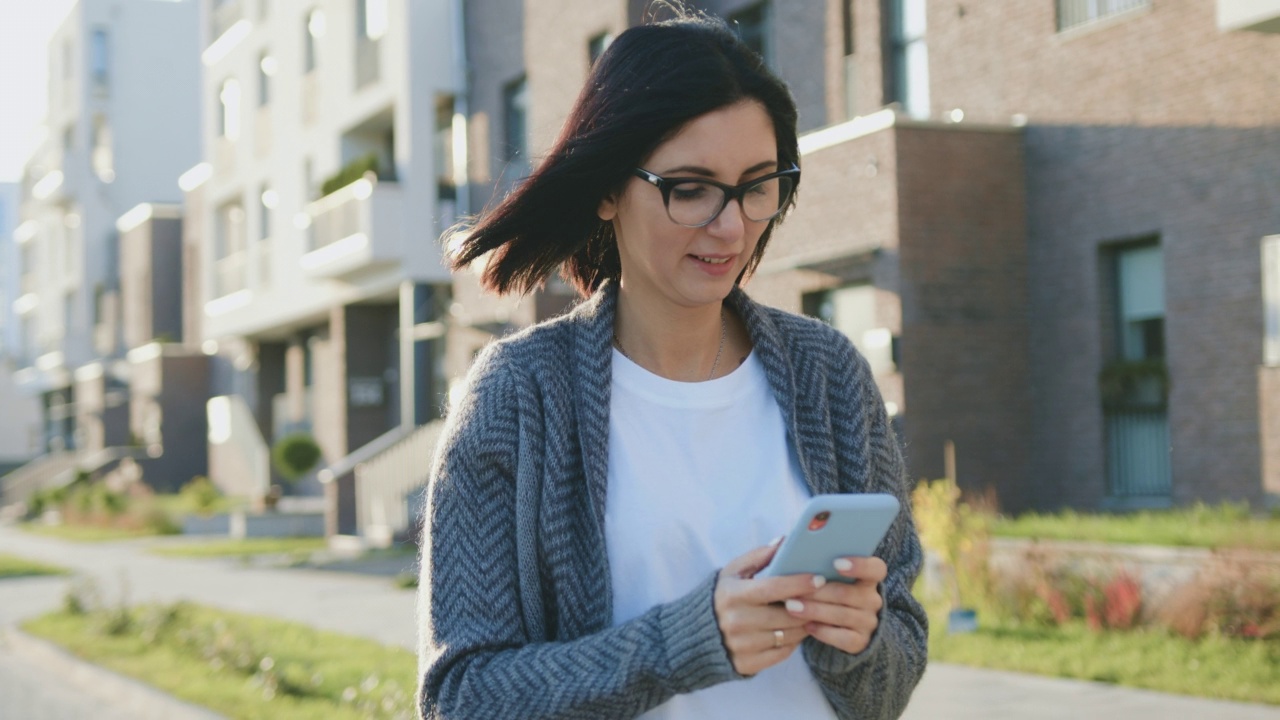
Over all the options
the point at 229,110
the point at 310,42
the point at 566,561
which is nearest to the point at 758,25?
the point at 310,42

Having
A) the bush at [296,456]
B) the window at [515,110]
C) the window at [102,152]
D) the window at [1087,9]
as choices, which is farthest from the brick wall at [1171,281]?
the window at [102,152]

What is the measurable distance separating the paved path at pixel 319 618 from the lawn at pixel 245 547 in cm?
55

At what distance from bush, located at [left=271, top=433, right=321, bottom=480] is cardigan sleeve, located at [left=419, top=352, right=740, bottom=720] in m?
26.2

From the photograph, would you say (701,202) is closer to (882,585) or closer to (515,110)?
(882,585)

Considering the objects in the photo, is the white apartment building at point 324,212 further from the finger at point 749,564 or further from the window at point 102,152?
the finger at point 749,564

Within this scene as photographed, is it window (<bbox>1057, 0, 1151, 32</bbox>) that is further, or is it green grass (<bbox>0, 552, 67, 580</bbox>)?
green grass (<bbox>0, 552, 67, 580</bbox>)

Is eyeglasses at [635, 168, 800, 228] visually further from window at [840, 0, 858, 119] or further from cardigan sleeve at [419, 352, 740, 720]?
window at [840, 0, 858, 119]

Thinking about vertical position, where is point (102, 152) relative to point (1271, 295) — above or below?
above

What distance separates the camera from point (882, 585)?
7.95ft

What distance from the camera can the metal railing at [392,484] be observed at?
23250 mm

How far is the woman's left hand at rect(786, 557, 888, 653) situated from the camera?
83.8 inches

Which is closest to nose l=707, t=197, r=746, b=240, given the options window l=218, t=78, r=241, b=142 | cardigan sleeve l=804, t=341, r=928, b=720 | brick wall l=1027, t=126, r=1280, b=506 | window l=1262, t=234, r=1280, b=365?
cardigan sleeve l=804, t=341, r=928, b=720

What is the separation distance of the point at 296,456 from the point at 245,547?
3767mm

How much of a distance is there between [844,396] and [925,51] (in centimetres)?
1490
